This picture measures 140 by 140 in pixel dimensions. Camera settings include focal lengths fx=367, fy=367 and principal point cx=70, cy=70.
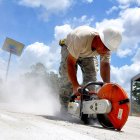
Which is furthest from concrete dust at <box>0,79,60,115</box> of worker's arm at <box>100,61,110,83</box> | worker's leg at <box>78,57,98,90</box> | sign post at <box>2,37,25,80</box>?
worker's arm at <box>100,61,110,83</box>

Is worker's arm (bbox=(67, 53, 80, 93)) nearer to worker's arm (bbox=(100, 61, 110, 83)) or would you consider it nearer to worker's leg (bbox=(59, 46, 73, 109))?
worker's arm (bbox=(100, 61, 110, 83))

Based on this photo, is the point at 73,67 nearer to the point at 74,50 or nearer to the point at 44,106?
the point at 74,50

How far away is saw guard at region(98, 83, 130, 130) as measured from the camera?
5.32 metres

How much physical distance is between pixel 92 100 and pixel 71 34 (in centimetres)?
135

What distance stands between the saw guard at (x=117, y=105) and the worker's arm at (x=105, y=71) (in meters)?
0.81

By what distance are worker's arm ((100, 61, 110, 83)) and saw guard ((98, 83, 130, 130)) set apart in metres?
0.81

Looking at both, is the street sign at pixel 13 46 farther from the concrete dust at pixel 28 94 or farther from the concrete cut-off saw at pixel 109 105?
the concrete cut-off saw at pixel 109 105

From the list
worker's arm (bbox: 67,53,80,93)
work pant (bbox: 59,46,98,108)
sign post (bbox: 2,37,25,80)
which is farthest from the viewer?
sign post (bbox: 2,37,25,80)

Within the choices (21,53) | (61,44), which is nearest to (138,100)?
(21,53)

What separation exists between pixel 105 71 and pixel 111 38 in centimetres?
70

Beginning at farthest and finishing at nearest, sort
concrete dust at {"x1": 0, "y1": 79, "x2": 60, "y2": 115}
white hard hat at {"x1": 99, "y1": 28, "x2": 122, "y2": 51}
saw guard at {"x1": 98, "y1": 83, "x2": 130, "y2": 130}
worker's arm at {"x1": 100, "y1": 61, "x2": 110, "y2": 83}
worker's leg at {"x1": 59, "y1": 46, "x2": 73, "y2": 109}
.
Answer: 1. concrete dust at {"x1": 0, "y1": 79, "x2": 60, "y2": 115}
2. worker's leg at {"x1": 59, "y1": 46, "x2": 73, "y2": 109}
3. worker's arm at {"x1": 100, "y1": 61, "x2": 110, "y2": 83}
4. white hard hat at {"x1": 99, "y1": 28, "x2": 122, "y2": 51}
5. saw guard at {"x1": 98, "y1": 83, "x2": 130, "y2": 130}

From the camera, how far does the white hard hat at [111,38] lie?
5.80 meters

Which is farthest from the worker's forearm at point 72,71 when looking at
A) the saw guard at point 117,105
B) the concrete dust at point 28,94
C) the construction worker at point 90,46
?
the concrete dust at point 28,94

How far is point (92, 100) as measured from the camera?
564cm
